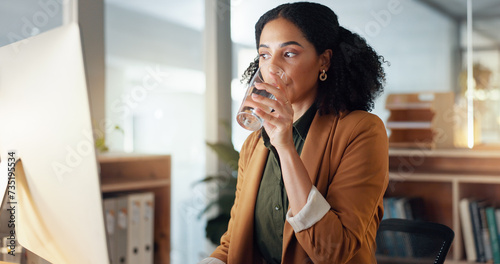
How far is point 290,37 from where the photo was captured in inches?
45.2

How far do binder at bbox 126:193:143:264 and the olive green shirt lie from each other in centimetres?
137

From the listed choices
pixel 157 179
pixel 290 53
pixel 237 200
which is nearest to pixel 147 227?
pixel 157 179

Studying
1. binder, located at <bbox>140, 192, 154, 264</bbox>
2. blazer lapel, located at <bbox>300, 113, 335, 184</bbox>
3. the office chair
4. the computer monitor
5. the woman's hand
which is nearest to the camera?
the computer monitor

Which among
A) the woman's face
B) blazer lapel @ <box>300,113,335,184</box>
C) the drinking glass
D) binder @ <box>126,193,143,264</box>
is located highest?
the woman's face

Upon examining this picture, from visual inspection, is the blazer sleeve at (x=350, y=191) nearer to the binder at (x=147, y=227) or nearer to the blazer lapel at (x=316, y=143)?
the blazer lapel at (x=316, y=143)

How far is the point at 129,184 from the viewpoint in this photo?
2441mm

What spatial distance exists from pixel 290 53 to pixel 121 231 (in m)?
1.65

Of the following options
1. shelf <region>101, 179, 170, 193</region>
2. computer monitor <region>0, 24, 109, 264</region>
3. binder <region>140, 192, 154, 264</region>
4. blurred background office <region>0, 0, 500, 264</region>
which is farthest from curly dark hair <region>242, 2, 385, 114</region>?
binder <region>140, 192, 154, 264</region>

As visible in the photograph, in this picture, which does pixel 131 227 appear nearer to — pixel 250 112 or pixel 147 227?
pixel 147 227

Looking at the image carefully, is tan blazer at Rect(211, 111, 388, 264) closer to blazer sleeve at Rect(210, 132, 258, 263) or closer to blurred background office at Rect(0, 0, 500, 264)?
blazer sleeve at Rect(210, 132, 258, 263)

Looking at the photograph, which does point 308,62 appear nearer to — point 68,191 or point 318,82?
point 318,82

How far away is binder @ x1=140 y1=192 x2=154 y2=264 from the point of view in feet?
8.33

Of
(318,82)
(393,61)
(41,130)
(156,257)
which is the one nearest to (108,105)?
(156,257)

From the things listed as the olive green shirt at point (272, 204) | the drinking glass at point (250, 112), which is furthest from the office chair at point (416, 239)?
the drinking glass at point (250, 112)
